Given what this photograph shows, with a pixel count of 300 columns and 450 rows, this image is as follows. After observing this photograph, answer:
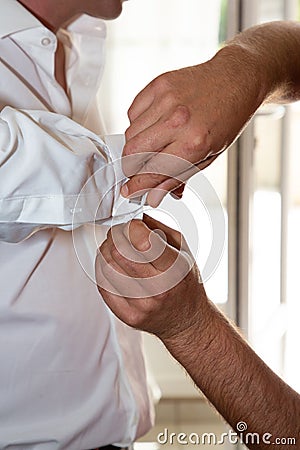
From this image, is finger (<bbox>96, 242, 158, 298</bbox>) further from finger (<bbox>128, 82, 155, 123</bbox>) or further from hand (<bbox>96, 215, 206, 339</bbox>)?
finger (<bbox>128, 82, 155, 123</bbox>)

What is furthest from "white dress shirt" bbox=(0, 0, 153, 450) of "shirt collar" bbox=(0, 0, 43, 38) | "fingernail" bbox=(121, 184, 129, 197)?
"fingernail" bbox=(121, 184, 129, 197)

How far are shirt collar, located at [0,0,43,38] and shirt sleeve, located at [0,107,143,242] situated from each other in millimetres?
339

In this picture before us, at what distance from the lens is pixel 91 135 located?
836 millimetres

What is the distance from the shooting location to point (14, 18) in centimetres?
113

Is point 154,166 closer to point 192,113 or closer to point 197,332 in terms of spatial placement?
point 192,113

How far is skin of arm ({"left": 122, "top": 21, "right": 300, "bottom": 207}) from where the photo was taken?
807 mm

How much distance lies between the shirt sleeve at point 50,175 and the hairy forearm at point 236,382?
239mm

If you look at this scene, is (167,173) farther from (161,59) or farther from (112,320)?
(161,59)

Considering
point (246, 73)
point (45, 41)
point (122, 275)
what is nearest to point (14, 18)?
point (45, 41)

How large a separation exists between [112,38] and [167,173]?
6.57ft

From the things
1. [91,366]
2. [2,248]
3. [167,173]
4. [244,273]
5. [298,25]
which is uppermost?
[298,25]

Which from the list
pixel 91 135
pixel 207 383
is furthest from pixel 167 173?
pixel 207 383

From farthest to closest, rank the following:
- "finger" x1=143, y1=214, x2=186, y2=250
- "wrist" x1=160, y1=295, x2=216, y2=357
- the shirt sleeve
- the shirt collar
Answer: the shirt collar → "wrist" x1=160, y1=295, x2=216, y2=357 → "finger" x1=143, y1=214, x2=186, y2=250 → the shirt sleeve

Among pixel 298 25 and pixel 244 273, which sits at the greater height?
pixel 298 25
